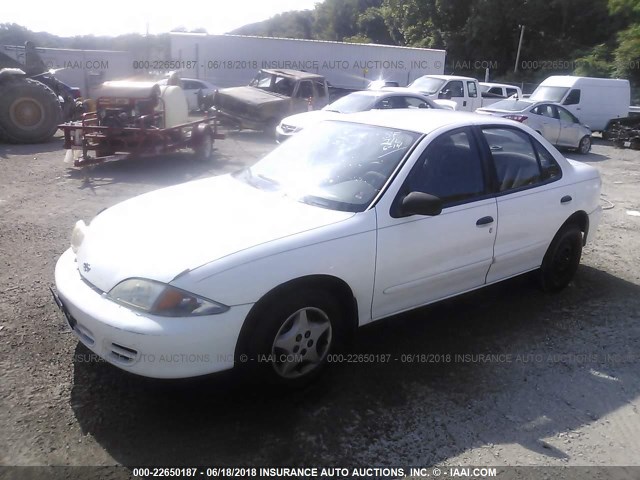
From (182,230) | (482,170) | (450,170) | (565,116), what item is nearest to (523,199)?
(482,170)

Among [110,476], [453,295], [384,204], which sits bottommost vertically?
[110,476]

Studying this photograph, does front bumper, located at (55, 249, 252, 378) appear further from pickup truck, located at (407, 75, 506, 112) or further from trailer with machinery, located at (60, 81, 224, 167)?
pickup truck, located at (407, 75, 506, 112)

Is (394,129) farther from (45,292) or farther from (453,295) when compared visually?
(45,292)

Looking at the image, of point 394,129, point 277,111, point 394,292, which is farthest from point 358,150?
point 277,111

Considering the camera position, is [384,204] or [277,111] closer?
[384,204]

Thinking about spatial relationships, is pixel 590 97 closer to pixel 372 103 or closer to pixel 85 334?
pixel 372 103

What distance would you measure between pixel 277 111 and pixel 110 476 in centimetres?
1341

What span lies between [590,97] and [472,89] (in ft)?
15.9

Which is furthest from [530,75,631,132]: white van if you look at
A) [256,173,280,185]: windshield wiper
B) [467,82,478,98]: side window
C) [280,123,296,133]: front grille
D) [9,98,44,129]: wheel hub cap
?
[256,173,280,185]: windshield wiper

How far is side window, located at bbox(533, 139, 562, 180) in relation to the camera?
4.81 m

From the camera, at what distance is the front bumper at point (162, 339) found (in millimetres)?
2918

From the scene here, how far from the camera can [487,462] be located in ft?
9.73

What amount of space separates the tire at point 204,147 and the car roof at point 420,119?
281 inches

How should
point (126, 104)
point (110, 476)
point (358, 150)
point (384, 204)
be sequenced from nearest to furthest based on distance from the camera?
1. point (110, 476)
2. point (384, 204)
3. point (358, 150)
4. point (126, 104)
